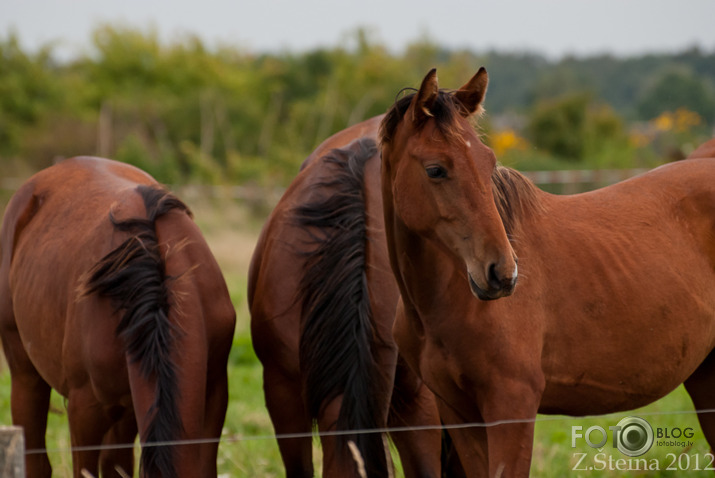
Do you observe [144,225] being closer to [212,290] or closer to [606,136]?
[212,290]

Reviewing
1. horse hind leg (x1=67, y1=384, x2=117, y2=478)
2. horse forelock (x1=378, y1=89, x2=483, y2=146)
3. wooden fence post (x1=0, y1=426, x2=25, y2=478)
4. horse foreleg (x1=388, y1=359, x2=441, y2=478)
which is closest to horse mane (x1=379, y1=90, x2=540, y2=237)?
horse forelock (x1=378, y1=89, x2=483, y2=146)

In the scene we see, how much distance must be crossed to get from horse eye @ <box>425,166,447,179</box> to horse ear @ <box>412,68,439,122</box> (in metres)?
0.20

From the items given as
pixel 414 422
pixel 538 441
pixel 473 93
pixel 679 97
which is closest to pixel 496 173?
pixel 473 93

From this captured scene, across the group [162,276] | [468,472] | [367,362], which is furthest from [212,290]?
[468,472]

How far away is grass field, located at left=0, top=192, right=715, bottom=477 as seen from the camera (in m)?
4.78

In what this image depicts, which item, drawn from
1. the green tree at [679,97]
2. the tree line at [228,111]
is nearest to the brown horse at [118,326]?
the tree line at [228,111]

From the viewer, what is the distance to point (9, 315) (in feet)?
15.6

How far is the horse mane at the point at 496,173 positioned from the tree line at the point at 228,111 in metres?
12.0

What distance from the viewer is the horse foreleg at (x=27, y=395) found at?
4.69 m

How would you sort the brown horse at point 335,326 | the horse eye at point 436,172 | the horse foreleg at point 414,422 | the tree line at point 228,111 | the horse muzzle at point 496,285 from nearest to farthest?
the horse muzzle at point 496,285 → the horse eye at point 436,172 → the brown horse at point 335,326 → the horse foreleg at point 414,422 → the tree line at point 228,111

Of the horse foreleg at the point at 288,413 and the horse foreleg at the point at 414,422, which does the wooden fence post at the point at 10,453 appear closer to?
the horse foreleg at the point at 288,413

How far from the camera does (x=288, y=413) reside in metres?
3.94

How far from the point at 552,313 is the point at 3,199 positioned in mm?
15826
